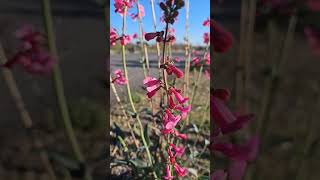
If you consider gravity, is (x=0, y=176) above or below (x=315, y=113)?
below

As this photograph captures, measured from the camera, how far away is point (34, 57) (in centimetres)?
52

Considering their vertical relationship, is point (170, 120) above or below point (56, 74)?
below

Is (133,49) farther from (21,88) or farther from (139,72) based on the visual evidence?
(21,88)

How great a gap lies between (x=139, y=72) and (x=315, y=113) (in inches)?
23.8

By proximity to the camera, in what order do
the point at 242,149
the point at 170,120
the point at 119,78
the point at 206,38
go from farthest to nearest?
the point at 206,38 < the point at 119,78 < the point at 170,120 < the point at 242,149

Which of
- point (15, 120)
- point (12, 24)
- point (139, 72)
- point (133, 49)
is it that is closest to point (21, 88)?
point (15, 120)

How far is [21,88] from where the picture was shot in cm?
262

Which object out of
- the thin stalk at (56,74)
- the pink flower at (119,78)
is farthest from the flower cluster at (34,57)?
the pink flower at (119,78)

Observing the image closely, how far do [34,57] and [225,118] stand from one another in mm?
189

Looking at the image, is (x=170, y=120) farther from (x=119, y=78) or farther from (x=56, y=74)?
(x=56, y=74)

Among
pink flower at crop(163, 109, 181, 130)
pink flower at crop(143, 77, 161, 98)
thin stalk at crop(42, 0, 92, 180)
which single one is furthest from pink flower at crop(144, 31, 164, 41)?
thin stalk at crop(42, 0, 92, 180)

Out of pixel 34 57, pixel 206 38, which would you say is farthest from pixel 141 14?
pixel 206 38

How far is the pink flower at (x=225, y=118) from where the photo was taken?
0.47m

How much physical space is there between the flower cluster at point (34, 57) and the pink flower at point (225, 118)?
6.2 inches
